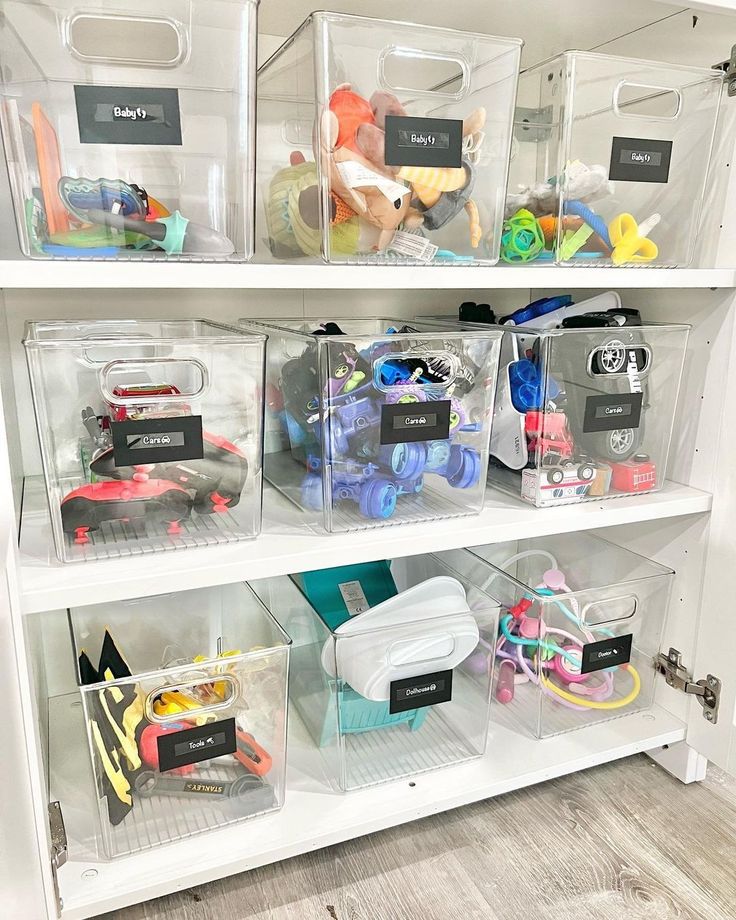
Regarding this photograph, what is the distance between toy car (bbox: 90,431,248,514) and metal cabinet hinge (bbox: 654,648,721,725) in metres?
0.76

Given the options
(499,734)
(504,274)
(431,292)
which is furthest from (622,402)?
(499,734)

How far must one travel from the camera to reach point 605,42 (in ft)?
3.70

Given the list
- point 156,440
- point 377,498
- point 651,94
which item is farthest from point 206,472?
point 651,94

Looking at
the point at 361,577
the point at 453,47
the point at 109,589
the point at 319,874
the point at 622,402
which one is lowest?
the point at 319,874

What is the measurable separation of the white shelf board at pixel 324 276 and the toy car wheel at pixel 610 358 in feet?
0.28

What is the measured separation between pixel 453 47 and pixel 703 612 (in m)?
0.86

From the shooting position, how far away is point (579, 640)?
115cm

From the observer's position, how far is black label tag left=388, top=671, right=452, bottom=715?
3.34ft

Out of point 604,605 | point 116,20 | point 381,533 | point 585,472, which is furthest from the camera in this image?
point 604,605

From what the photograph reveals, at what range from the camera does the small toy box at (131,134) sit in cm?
71

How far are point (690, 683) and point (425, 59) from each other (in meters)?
0.96

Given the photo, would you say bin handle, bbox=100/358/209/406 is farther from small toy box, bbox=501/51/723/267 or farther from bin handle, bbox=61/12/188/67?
small toy box, bbox=501/51/723/267

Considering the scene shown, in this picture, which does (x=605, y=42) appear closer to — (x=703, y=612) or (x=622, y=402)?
(x=622, y=402)

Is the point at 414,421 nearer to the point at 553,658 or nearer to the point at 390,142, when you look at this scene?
the point at 390,142
